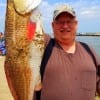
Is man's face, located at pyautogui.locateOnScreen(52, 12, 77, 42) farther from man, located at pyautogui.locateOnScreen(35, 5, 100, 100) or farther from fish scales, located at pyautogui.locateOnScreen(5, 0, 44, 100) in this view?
fish scales, located at pyautogui.locateOnScreen(5, 0, 44, 100)

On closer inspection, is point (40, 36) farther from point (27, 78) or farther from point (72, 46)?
point (72, 46)

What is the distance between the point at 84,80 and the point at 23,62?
102 cm

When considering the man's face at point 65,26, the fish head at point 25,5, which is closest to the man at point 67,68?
the man's face at point 65,26

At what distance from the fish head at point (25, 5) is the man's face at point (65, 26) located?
3.19 feet

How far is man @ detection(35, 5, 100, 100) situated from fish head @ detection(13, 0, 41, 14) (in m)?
0.96

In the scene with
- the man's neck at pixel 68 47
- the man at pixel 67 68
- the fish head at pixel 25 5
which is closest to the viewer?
the fish head at pixel 25 5

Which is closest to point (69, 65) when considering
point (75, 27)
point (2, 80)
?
point (75, 27)

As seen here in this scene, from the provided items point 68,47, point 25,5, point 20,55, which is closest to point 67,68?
point 68,47

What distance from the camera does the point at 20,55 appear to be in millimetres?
3641

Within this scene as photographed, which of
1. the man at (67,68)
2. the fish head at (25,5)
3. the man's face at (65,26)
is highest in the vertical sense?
the fish head at (25,5)

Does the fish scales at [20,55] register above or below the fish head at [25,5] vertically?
below

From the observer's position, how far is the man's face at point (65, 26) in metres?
4.46

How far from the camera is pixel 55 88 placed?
4.38m

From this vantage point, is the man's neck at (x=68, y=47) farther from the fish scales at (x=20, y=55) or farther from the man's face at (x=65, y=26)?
the fish scales at (x=20, y=55)
